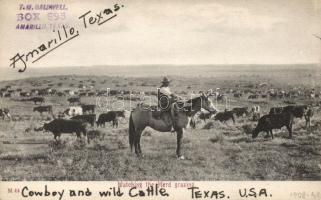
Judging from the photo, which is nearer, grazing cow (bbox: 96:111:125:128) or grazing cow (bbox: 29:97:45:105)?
grazing cow (bbox: 96:111:125:128)

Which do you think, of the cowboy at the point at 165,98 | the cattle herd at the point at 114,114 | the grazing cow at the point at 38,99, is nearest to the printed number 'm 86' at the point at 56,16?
the cattle herd at the point at 114,114

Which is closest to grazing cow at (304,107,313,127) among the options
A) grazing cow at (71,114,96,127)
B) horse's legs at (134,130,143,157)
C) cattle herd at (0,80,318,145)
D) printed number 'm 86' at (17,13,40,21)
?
cattle herd at (0,80,318,145)

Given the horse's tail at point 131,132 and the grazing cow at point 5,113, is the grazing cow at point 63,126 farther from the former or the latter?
the horse's tail at point 131,132

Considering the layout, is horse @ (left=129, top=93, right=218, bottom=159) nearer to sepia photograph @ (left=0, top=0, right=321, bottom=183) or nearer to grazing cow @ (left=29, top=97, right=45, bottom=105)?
sepia photograph @ (left=0, top=0, right=321, bottom=183)

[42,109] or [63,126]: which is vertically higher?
[42,109]

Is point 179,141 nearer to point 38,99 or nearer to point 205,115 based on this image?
point 205,115

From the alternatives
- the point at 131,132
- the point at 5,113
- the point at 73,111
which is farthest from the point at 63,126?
the point at 131,132

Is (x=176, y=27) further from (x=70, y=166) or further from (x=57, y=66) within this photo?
(x=70, y=166)
